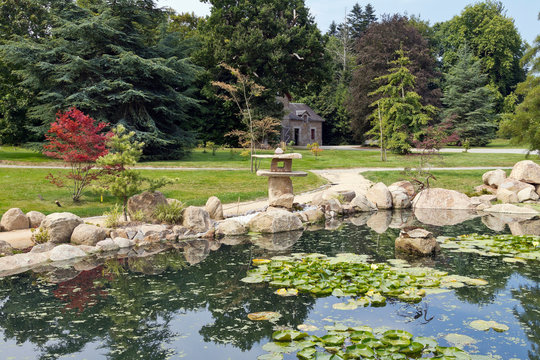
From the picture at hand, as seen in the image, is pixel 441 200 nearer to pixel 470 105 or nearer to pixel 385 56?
pixel 385 56

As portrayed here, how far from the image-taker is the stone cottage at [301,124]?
1670 inches

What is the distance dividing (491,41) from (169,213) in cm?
5018

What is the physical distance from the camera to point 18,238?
9.68m

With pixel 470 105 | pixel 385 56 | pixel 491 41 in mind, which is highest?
pixel 491 41

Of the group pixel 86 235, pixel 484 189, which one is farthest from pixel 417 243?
pixel 484 189

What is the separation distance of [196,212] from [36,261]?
3.88 m

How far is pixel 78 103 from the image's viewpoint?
2158 centimetres

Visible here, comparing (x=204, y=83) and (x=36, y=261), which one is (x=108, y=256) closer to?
(x=36, y=261)

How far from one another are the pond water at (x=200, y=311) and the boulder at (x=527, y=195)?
7.78 meters

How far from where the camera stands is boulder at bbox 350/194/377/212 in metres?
14.4

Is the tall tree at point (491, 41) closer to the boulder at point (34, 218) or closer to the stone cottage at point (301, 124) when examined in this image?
the stone cottage at point (301, 124)

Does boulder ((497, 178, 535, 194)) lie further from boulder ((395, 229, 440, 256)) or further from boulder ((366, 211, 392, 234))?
boulder ((395, 229, 440, 256))

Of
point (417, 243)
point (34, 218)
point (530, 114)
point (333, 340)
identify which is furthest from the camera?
point (530, 114)

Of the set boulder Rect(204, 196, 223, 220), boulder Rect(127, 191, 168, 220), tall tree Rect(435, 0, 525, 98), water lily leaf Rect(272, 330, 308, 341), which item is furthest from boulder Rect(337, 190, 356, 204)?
tall tree Rect(435, 0, 525, 98)
